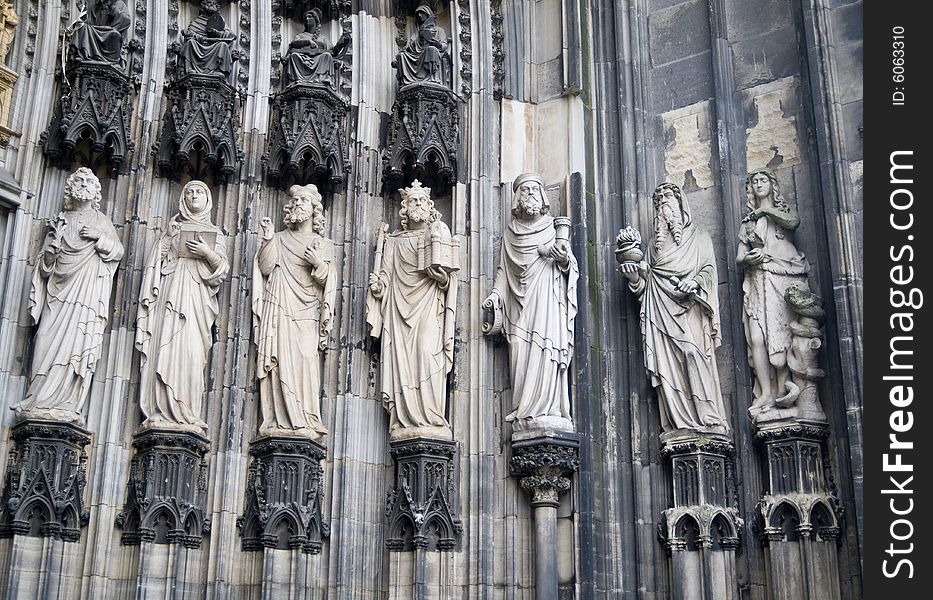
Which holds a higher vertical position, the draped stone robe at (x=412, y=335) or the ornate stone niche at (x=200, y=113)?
the ornate stone niche at (x=200, y=113)

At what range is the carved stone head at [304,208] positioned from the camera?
1102 centimetres

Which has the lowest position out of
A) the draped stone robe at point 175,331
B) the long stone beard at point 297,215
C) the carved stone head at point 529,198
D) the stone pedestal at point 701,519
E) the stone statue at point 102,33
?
the stone pedestal at point 701,519

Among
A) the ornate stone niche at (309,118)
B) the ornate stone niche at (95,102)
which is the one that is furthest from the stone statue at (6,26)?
the ornate stone niche at (309,118)

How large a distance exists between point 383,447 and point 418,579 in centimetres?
125

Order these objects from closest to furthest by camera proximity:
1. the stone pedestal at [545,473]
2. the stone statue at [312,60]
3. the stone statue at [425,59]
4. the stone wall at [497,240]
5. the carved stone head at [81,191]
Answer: the stone wall at [497,240]
the stone pedestal at [545,473]
the carved stone head at [81,191]
the stone statue at [312,60]
the stone statue at [425,59]

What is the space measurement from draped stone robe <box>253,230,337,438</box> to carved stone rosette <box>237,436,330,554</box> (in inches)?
6.0

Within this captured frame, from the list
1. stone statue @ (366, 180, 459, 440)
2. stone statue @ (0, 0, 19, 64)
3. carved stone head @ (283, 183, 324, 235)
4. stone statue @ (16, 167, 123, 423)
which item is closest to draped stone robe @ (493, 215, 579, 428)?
stone statue @ (366, 180, 459, 440)

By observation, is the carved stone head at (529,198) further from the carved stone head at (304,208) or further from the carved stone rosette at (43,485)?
the carved stone rosette at (43,485)

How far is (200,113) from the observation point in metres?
11.1

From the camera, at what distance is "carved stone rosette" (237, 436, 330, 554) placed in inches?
399

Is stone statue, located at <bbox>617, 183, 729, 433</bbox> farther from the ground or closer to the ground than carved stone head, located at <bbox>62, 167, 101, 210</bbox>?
closer to the ground

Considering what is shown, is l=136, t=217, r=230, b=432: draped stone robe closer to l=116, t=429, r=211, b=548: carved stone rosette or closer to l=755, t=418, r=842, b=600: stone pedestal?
l=116, t=429, r=211, b=548: carved stone rosette

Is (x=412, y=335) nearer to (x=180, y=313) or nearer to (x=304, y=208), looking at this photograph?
(x=304, y=208)

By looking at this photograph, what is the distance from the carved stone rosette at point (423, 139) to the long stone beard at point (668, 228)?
2.03 m
